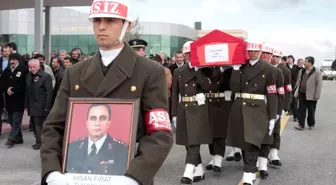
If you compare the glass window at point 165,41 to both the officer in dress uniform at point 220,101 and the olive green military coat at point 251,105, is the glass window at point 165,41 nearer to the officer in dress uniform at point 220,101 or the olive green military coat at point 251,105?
the officer in dress uniform at point 220,101

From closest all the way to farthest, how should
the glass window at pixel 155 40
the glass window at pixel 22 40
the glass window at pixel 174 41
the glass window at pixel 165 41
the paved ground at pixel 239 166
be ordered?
the paved ground at pixel 239 166, the glass window at pixel 22 40, the glass window at pixel 155 40, the glass window at pixel 165 41, the glass window at pixel 174 41

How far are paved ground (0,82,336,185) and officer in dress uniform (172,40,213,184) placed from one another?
0.31 metres

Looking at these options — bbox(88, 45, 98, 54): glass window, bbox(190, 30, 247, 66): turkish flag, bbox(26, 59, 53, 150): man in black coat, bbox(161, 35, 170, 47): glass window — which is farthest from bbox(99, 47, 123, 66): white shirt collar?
bbox(161, 35, 170, 47): glass window

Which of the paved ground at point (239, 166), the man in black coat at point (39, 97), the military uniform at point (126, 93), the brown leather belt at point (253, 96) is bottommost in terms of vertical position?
the paved ground at point (239, 166)

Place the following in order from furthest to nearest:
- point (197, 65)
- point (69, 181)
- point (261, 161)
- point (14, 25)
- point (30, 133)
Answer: point (14, 25) < point (30, 133) < point (261, 161) < point (197, 65) < point (69, 181)

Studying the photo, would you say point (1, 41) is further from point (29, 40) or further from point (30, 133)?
point (30, 133)

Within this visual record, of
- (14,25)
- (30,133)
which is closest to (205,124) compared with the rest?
(30,133)

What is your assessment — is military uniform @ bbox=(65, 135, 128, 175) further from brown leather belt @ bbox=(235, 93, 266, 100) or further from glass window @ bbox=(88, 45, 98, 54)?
glass window @ bbox=(88, 45, 98, 54)

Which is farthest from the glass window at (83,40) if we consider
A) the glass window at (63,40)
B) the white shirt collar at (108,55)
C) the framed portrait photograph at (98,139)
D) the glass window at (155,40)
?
the framed portrait photograph at (98,139)

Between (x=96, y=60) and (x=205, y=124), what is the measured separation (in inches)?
162

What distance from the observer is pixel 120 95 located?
235 centimetres

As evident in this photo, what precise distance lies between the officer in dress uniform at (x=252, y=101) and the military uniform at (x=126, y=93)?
386cm

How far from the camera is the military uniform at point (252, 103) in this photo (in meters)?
6.09

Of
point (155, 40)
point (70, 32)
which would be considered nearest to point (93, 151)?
point (70, 32)
